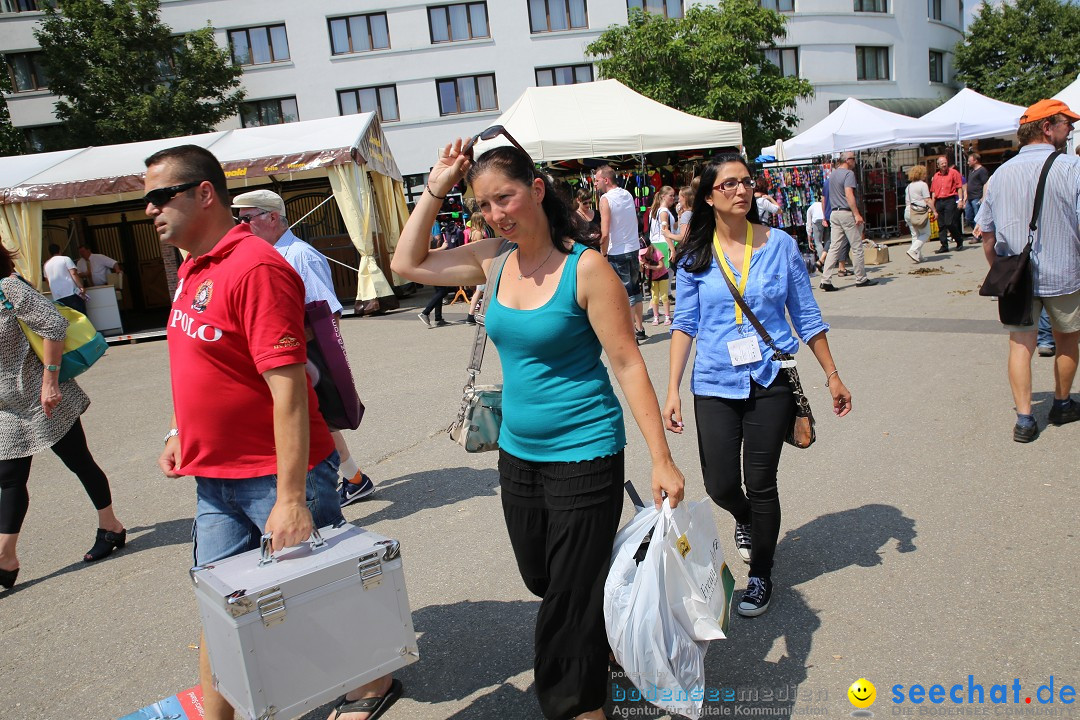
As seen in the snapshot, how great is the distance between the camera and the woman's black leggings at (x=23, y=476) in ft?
13.4

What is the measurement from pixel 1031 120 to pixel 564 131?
32.3 ft

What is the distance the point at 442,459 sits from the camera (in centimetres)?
576

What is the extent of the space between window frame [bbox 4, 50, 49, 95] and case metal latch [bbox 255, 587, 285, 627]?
4087 centimetres

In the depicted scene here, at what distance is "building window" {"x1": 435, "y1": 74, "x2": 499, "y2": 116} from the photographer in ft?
115

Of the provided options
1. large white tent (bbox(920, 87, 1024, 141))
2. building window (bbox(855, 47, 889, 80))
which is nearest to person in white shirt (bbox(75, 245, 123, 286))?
large white tent (bbox(920, 87, 1024, 141))

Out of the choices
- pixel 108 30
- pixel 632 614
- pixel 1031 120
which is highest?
pixel 108 30

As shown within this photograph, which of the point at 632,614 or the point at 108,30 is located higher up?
the point at 108,30

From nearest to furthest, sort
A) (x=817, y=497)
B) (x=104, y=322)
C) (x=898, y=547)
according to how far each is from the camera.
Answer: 1. (x=898, y=547)
2. (x=817, y=497)
3. (x=104, y=322)

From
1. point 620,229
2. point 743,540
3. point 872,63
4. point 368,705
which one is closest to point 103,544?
point 368,705

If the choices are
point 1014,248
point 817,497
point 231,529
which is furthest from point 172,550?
point 1014,248

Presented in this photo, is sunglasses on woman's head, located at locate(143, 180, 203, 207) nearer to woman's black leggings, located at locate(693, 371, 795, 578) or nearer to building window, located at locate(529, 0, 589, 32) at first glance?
woman's black leggings, located at locate(693, 371, 795, 578)

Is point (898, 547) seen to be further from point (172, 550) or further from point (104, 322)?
point (104, 322)

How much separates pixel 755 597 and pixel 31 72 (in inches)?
1658

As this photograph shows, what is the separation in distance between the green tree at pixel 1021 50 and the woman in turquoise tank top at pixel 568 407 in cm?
4443
